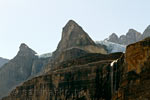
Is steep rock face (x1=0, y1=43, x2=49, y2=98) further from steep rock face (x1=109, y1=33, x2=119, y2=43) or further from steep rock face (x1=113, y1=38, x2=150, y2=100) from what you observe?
steep rock face (x1=113, y1=38, x2=150, y2=100)

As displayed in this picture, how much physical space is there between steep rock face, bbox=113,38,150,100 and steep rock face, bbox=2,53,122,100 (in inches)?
441

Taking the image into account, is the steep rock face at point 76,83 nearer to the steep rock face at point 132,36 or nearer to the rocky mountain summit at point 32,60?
the rocky mountain summit at point 32,60

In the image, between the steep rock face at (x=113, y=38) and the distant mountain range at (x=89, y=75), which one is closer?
the distant mountain range at (x=89, y=75)

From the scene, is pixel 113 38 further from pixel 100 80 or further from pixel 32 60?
pixel 100 80

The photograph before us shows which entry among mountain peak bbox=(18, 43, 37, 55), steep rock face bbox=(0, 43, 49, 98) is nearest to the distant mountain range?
steep rock face bbox=(0, 43, 49, 98)

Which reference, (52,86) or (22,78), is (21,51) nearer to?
(22,78)

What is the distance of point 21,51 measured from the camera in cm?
12738

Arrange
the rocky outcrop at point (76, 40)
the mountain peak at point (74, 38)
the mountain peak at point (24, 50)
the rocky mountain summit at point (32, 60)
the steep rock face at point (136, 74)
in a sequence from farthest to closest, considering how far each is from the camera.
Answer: the mountain peak at point (24, 50) < the rocky mountain summit at point (32, 60) < the mountain peak at point (74, 38) < the rocky outcrop at point (76, 40) < the steep rock face at point (136, 74)

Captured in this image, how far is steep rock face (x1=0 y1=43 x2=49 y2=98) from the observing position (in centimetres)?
11781

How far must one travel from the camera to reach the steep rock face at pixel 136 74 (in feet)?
86.6

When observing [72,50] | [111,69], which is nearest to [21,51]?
[72,50]

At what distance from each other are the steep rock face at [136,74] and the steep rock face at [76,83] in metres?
11.2

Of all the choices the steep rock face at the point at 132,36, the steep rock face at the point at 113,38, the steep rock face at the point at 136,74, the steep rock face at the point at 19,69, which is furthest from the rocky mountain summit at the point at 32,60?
the steep rock face at the point at 136,74

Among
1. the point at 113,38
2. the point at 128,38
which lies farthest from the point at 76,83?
the point at 113,38
